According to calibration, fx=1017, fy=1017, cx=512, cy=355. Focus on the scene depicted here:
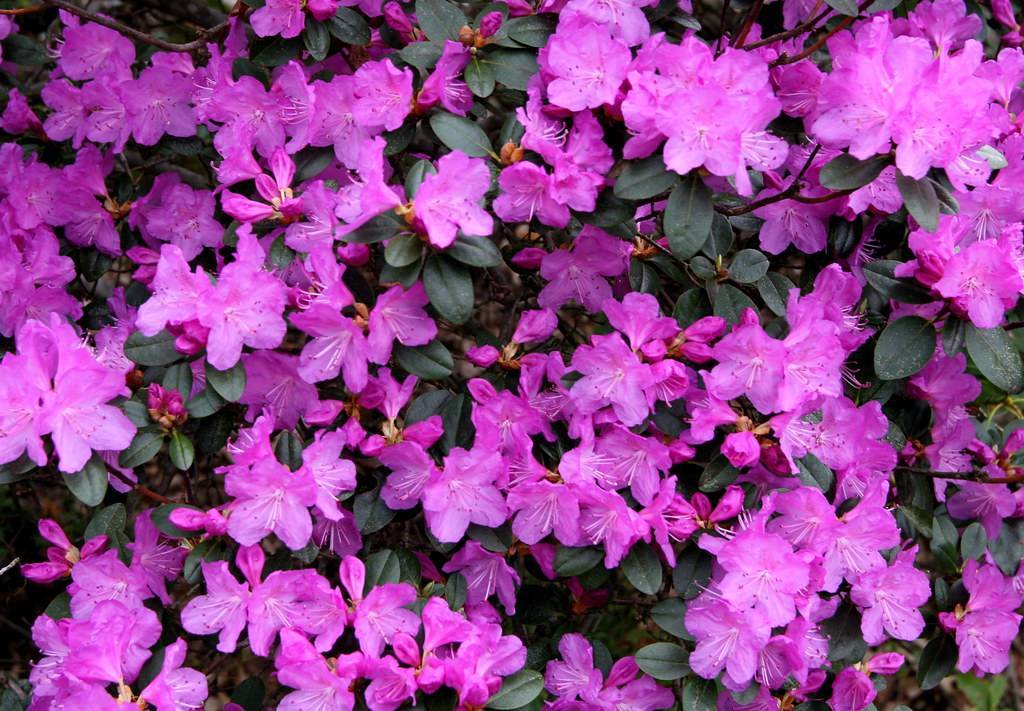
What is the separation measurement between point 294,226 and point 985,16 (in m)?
1.90

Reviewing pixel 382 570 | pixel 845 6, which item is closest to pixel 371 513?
pixel 382 570

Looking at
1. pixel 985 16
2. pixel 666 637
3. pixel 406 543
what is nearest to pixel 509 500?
pixel 406 543

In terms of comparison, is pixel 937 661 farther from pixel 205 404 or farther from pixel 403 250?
pixel 205 404

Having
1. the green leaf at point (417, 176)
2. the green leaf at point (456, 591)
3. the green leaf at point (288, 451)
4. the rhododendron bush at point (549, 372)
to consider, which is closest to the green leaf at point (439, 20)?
the rhododendron bush at point (549, 372)

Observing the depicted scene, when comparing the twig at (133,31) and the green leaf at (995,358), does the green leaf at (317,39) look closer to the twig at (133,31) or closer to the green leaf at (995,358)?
the twig at (133,31)

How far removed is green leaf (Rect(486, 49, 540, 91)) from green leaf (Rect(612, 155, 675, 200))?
31cm

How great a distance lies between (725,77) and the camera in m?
1.82

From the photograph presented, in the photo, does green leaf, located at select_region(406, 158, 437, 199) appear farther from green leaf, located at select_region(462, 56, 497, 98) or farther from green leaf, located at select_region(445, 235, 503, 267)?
green leaf, located at select_region(462, 56, 497, 98)

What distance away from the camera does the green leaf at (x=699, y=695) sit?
1787 mm

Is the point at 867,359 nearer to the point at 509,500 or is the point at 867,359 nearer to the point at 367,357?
the point at 509,500

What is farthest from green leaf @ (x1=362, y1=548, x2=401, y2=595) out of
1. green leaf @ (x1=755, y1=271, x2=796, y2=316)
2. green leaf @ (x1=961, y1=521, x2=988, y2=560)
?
green leaf @ (x1=961, y1=521, x2=988, y2=560)

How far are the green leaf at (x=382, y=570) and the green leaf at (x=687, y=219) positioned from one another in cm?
76

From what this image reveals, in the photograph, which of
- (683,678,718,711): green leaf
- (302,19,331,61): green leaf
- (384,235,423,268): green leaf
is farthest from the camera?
(302,19,331,61): green leaf

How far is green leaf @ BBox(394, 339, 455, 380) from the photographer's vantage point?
5.97 feet
